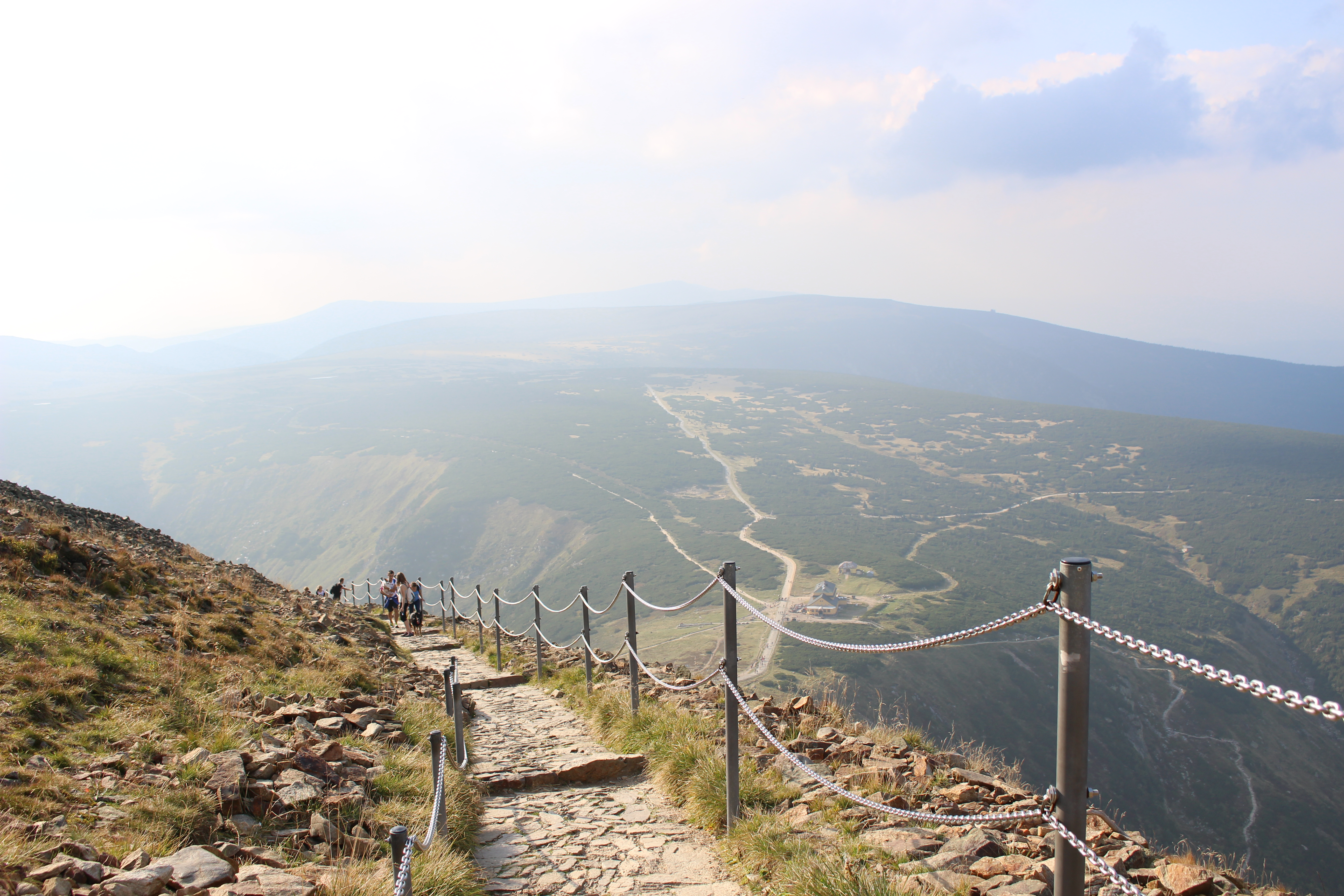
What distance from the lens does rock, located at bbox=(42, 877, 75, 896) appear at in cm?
304

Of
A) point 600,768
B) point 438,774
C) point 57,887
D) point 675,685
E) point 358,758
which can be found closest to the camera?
point 57,887

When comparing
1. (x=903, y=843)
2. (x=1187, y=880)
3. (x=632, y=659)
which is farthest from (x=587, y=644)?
A: (x=1187, y=880)

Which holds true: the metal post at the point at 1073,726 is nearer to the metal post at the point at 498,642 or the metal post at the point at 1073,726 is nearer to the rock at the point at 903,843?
the rock at the point at 903,843

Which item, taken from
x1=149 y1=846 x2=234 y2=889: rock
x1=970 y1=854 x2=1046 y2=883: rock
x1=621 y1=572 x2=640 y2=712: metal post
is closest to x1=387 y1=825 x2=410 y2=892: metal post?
x1=149 y1=846 x2=234 y2=889: rock

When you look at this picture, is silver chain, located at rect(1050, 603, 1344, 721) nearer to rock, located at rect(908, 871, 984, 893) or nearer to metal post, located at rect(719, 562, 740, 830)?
rock, located at rect(908, 871, 984, 893)

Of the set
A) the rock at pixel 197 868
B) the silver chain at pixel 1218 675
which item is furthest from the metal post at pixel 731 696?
the rock at pixel 197 868

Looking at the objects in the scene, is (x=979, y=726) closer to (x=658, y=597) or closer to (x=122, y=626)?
(x=658, y=597)

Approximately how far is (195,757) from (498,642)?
28.1 ft

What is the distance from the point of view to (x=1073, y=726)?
8.12ft

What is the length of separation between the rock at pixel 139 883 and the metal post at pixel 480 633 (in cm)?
1232

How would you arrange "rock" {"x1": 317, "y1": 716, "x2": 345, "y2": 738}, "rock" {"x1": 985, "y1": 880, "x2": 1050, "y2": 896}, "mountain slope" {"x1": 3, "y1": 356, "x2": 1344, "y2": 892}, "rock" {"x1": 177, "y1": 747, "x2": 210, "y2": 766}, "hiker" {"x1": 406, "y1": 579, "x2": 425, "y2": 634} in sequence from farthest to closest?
"mountain slope" {"x1": 3, "y1": 356, "x2": 1344, "y2": 892}
"hiker" {"x1": 406, "y1": 579, "x2": 425, "y2": 634}
"rock" {"x1": 317, "y1": 716, "x2": 345, "y2": 738}
"rock" {"x1": 177, "y1": 747, "x2": 210, "y2": 766}
"rock" {"x1": 985, "y1": 880, "x2": 1050, "y2": 896}

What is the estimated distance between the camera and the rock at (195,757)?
4.85 meters

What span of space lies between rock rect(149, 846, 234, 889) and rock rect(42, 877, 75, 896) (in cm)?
29

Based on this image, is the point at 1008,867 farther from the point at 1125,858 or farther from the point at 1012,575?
the point at 1012,575
